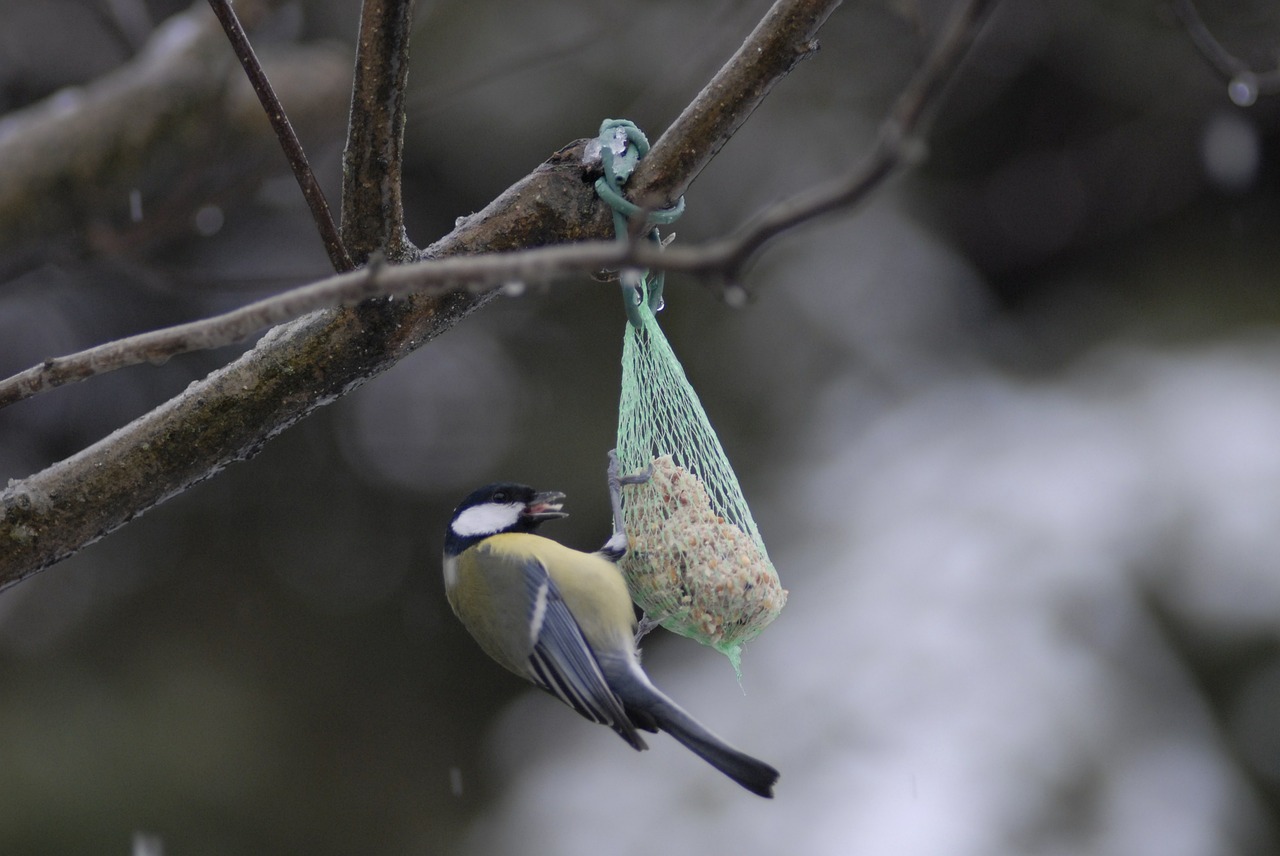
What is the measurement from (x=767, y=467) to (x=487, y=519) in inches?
108

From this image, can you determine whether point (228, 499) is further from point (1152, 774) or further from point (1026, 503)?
point (1152, 774)

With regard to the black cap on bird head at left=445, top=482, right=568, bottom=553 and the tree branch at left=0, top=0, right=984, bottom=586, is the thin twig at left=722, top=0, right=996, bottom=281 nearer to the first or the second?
the tree branch at left=0, top=0, right=984, bottom=586

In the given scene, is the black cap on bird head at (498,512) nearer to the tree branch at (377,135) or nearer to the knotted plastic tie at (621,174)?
the knotted plastic tie at (621,174)

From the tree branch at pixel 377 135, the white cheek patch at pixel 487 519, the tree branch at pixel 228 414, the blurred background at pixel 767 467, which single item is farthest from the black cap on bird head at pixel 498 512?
the blurred background at pixel 767 467

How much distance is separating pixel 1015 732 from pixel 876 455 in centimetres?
138

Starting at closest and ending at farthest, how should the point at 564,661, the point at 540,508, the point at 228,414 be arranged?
the point at 228,414 → the point at 564,661 → the point at 540,508

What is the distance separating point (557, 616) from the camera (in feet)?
7.31

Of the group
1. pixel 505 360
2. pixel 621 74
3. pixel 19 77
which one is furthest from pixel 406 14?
pixel 19 77

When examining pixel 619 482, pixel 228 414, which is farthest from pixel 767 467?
pixel 228 414

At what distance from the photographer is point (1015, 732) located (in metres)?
4.27

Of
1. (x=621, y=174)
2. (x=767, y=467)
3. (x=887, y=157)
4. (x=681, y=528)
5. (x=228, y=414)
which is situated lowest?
(x=767, y=467)

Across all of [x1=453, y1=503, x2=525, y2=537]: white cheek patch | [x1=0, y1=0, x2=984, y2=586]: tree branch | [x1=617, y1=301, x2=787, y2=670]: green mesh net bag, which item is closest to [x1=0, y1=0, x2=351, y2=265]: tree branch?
[x1=453, y1=503, x2=525, y2=537]: white cheek patch

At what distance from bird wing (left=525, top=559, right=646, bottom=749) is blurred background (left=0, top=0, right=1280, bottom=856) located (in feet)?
5.98

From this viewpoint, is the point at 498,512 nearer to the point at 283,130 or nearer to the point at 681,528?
the point at 681,528
